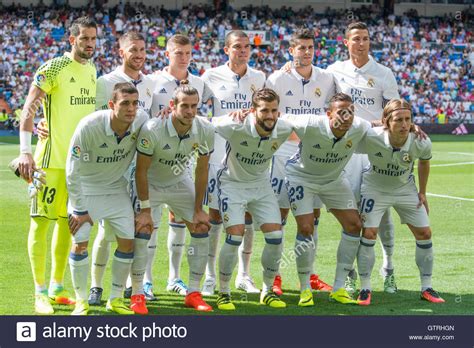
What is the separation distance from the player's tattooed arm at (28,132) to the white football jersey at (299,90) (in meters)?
2.47

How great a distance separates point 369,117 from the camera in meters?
8.50

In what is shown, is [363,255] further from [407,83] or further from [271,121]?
[407,83]

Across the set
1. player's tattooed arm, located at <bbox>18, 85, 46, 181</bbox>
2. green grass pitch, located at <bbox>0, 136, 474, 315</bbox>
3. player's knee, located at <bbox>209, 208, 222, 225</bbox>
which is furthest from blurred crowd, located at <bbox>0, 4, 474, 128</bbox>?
player's tattooed arm, located at <bbox>18, 85, 46, 181</bbox>

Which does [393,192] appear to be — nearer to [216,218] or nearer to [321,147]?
[321,147]

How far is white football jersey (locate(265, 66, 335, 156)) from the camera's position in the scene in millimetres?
8391

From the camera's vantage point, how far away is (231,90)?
27.4 ft

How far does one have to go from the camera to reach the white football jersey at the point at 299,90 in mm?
8391

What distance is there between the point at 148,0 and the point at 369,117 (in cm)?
3453

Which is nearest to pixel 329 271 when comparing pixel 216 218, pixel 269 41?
pixel 216 218

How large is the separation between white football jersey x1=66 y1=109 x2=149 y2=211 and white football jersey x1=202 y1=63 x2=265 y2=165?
142 centimetres

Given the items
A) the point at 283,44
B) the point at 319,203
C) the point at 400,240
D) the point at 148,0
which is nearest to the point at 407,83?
the point at 283,44

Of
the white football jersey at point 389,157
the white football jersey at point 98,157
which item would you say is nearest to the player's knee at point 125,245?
the white football jersey at point 98,157

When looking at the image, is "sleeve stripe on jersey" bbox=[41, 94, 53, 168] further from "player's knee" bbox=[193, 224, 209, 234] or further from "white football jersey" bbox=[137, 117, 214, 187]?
"player's knee" bbox=[193, 224, 209, 234]

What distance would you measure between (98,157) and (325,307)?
245 centimetres
